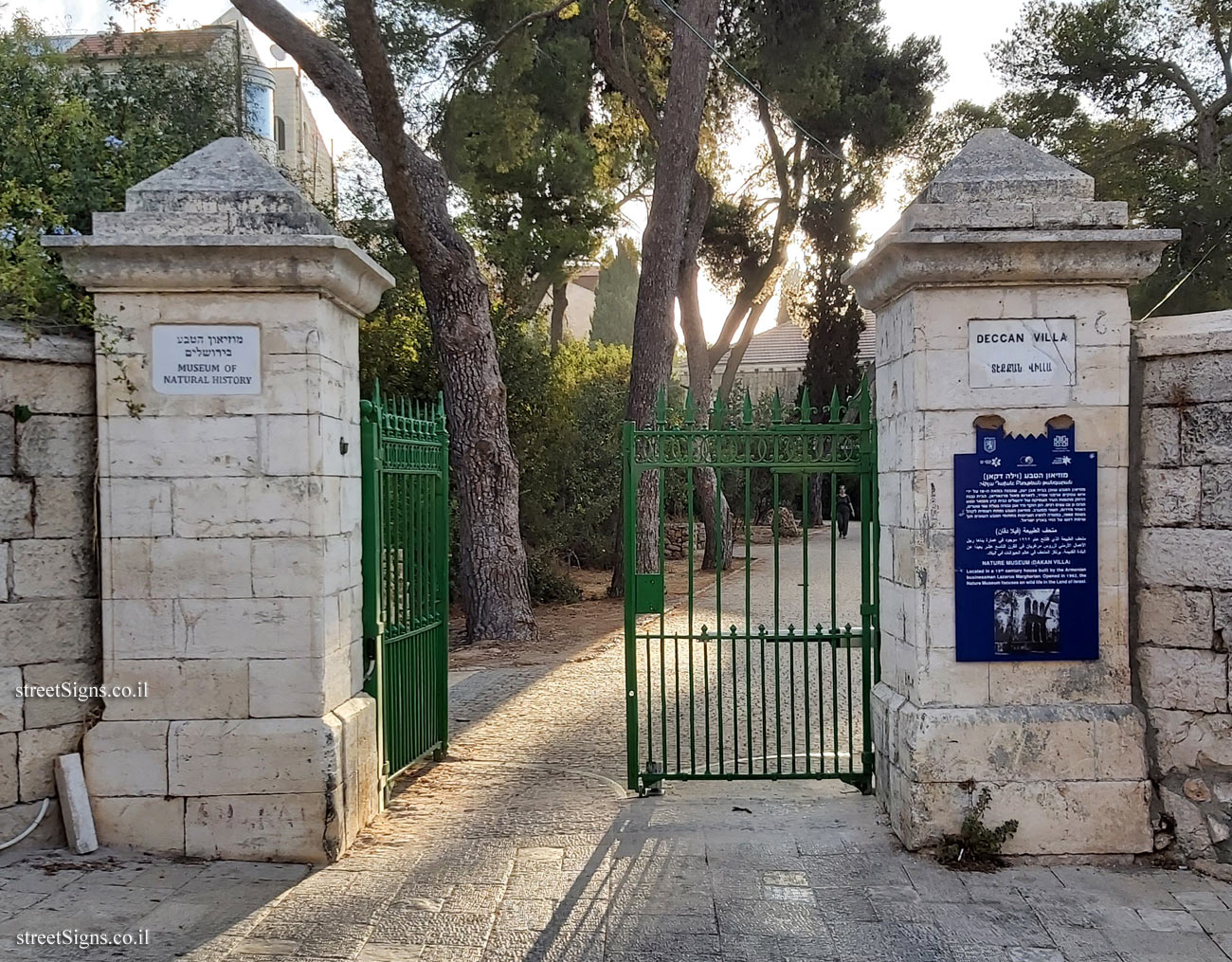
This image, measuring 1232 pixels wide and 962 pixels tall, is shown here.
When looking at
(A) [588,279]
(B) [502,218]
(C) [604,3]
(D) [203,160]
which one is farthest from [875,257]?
(A) [588,279]

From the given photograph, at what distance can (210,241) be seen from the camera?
4.07 meters

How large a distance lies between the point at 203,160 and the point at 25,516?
5.58 feet

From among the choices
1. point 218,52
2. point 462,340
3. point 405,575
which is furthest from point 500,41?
point 405,575

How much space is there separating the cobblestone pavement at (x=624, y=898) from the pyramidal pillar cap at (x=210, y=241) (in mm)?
2439

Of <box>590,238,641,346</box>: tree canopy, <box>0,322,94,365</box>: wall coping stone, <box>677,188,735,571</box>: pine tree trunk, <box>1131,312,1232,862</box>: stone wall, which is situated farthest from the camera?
<box>590,238,641,346</box>: tree canopy

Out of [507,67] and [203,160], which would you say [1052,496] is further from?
[507,67]

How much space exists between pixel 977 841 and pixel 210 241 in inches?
159

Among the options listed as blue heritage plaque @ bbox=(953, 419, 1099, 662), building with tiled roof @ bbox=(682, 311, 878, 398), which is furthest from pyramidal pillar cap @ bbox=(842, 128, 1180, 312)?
building with tiled roof @ bbox=(682, 311, 878, 398)

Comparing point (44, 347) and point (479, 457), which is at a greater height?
point (44, 347)

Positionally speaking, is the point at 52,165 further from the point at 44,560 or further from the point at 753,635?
the point at 753,635

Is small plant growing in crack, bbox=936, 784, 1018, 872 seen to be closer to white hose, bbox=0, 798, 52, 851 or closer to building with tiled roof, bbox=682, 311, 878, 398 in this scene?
white hose, bbox=0, 798, 52, 851

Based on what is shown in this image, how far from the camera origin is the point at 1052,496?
429 centimetres

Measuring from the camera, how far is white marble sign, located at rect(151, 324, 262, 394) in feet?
13.9

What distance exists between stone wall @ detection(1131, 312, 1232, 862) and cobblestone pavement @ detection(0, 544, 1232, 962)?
40cm
